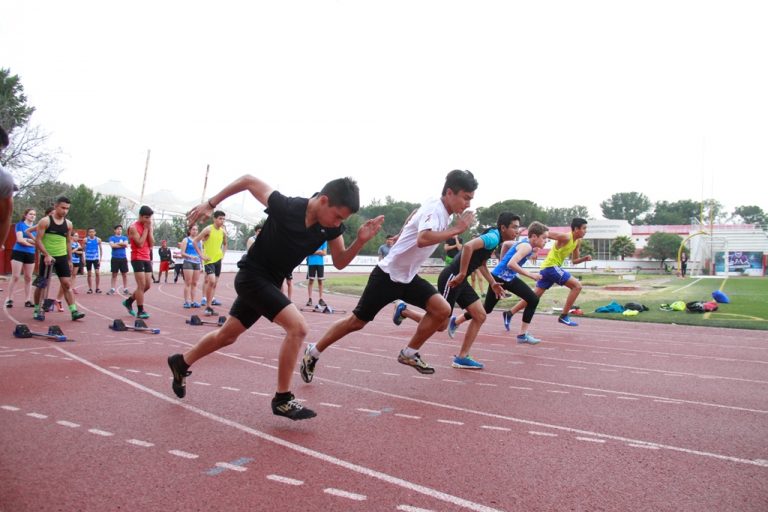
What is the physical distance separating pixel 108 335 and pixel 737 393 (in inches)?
335

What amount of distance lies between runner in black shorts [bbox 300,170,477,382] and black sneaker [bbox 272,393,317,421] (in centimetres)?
120

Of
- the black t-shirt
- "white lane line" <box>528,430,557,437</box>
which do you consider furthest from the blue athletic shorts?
the black t-shirt

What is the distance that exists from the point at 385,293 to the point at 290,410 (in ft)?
6.01

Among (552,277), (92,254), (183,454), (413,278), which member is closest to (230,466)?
(183,454)

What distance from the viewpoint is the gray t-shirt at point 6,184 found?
3.19 meters

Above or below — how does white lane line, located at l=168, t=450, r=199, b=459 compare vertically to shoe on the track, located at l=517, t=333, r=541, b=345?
Answer: below

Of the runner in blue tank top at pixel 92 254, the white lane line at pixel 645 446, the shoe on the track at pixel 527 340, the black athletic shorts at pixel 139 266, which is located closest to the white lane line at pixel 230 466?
the white lane line at pixel 645 446

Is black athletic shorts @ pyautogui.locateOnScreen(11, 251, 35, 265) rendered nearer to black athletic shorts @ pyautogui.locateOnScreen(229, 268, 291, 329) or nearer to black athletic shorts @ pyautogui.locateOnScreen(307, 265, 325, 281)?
black athletic shorts @ pyautogui.locateOnScreen(307, 265, 325, 281)

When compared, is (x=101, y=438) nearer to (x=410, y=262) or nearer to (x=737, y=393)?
(x=410, y=262)

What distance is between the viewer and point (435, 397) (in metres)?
5.18

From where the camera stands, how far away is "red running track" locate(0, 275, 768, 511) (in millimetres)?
2916

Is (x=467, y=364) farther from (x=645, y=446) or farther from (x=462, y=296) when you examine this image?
(x=645, y=446)

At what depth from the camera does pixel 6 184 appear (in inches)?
127

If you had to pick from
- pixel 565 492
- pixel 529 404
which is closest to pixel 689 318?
pixel 529 404
